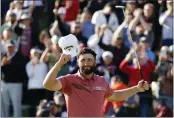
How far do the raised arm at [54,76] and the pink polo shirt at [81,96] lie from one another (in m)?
0.15

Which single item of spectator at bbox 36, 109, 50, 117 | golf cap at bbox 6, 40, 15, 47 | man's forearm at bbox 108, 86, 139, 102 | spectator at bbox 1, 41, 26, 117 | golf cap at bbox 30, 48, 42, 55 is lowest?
spectator at bbox 36, 109, 50, 117

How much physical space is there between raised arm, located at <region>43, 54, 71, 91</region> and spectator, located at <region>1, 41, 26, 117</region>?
22.7 ft

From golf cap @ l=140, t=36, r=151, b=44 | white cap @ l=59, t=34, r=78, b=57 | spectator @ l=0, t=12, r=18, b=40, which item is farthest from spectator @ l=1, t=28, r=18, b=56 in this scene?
white cap @ l=59, t=34, r=78, b=57

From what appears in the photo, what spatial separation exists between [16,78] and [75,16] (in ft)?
7.15

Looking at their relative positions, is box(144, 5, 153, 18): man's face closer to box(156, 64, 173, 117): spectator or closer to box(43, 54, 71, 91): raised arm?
box(156, 64, 173, 117): spectator

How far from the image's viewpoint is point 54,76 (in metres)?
7.74

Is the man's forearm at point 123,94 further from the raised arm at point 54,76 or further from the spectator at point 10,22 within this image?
the spectator at point 10,22

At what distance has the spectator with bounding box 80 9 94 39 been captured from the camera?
1545 cm

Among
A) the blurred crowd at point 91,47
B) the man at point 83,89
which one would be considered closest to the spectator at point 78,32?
the blurred crowd at point 91,47

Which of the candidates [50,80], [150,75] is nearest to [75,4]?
[150,75]

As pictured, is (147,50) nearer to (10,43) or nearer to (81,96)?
(10,43)

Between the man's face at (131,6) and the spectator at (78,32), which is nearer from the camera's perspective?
the spectator at (78,32)

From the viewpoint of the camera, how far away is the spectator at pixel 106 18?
15.4 m

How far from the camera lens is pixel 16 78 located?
1485cm
